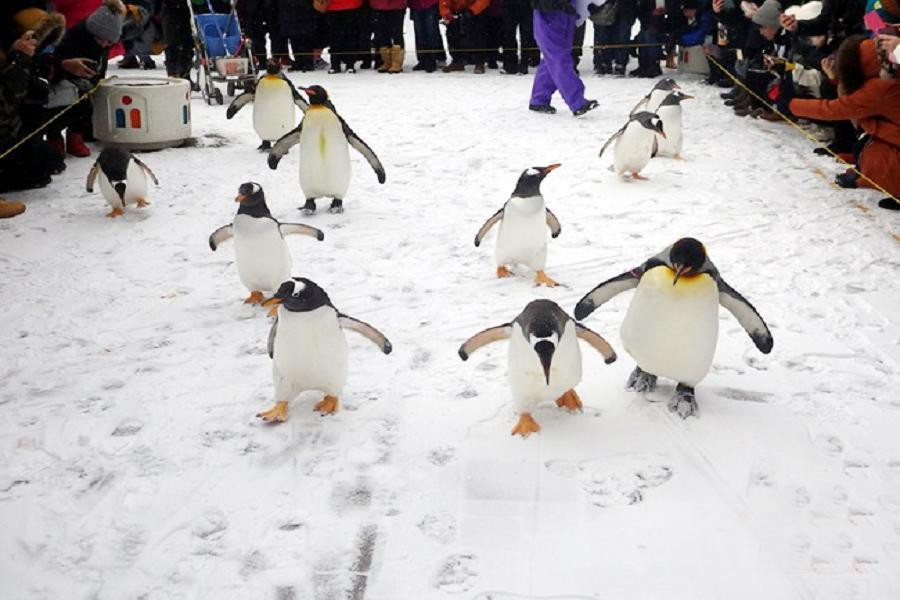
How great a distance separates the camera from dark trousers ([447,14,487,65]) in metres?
10.3

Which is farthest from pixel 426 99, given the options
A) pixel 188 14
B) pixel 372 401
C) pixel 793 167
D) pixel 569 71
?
pixel 372 401

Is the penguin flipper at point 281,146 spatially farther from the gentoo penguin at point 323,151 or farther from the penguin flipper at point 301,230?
the penguin flipper at point 301,230

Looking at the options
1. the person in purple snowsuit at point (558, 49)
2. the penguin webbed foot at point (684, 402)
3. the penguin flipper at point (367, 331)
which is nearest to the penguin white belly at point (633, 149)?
the person in purple snowsuit at point (558, 49)

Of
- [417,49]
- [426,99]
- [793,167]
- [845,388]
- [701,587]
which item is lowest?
[701,587]

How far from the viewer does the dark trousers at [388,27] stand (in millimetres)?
10234

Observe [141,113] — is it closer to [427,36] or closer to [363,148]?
[363,148]

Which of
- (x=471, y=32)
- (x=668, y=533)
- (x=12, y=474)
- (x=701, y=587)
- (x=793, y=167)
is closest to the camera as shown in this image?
(x=701, y=587)

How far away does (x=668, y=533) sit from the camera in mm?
2217

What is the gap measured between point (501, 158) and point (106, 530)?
4405mm

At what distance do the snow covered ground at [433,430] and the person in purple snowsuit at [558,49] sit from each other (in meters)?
2.61

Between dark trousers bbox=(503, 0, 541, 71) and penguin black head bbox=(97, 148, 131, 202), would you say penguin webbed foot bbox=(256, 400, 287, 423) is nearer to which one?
penguin black head bbox=(97, 148, 131, 202)

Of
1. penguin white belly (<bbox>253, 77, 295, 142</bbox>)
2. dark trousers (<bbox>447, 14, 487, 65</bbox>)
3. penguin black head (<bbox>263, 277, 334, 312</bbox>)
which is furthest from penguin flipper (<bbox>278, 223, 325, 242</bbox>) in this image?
dark trousers (<bbox>447, 14, 487, 65</bbox>)

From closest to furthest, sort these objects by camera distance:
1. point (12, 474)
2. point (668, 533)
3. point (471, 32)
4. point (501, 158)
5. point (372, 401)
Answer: point (668, 533) < point (12, 474) < point (372, 401) < point (501, 158) < point (471, 32)

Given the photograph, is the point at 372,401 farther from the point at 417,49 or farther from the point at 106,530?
the point at 417,49
